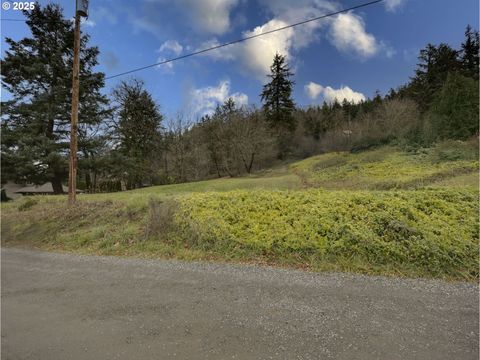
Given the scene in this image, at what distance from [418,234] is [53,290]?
633cm

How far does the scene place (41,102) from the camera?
23.5 metres

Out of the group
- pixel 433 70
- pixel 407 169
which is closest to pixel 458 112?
pixel 407 169

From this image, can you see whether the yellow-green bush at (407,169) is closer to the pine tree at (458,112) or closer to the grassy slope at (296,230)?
the pine tree at (458,112)

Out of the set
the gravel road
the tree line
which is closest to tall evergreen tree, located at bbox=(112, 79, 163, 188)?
the tree line

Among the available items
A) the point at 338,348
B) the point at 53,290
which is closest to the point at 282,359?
the point at 338,348

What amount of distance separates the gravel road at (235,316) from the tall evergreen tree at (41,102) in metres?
21.0

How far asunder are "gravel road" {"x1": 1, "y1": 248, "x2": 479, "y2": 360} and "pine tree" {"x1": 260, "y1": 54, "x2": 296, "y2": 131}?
44.8 m

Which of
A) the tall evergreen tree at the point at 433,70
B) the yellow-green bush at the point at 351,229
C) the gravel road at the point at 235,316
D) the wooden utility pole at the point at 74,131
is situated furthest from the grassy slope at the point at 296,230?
the tall evergreen tree at the point at 433,70

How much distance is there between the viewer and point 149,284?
4.85m

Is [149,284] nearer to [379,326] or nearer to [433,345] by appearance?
[379,326]

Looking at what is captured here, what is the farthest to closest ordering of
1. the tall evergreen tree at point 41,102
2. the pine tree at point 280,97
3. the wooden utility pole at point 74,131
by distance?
1. the pine tree at point 280,97
2. the tall evergreen tree at point 41,102
3. the wooden utility pole at point 74,131

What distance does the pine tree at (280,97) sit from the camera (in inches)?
1901

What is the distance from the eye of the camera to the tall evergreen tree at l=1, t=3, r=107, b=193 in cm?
2286

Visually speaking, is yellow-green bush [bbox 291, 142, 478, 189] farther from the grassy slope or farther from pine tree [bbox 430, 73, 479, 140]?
the grassy slope
